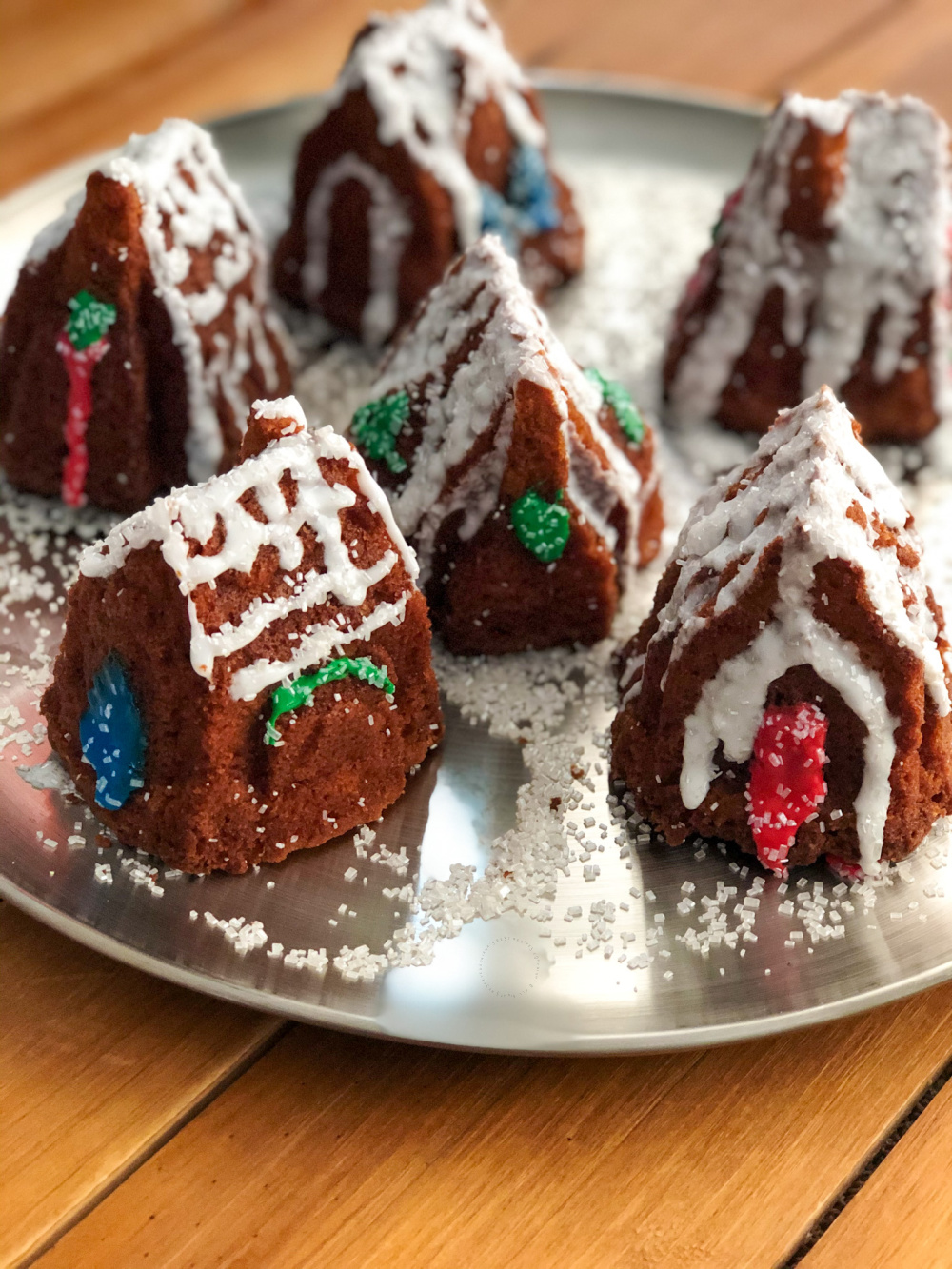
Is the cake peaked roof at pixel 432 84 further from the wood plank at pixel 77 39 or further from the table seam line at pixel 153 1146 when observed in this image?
the table seam line at pixel 153 1146

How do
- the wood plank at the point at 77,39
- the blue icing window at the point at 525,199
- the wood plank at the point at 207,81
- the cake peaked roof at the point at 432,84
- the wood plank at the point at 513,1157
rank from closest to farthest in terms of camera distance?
the wood plank at the point at 513,1157 → the cake peaked roof at the point at 432,84 → the blue icing window at the point at 525,199 → the wood plank at the point at 207,81 → the wood plank at the point at 77,39

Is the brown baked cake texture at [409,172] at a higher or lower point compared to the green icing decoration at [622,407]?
higher

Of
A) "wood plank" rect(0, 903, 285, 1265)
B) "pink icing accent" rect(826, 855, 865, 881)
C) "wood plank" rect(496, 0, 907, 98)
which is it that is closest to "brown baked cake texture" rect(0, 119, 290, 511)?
"wood plank" rect(0, 903, 285, 1265)

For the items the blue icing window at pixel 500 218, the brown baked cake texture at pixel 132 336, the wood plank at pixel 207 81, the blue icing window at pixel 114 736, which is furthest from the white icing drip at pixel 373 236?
the blue icing window at pixel 114 736

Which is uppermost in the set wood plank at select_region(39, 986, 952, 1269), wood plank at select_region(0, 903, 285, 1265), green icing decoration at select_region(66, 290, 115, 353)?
green icing decoration at select_region(66, 290, 115, 353)

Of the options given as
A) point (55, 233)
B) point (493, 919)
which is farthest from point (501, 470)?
point (55, 233)

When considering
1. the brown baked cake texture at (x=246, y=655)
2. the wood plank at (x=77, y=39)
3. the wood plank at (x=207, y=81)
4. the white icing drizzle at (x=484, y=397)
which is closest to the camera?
the brown baked cake texture at (x=246, y=655)

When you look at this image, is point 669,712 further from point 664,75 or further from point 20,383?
point 664,75

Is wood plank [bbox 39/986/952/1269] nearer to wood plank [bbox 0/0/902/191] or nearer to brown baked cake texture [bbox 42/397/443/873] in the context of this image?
brown baked cake texture [bbox 42/397/443/873]
